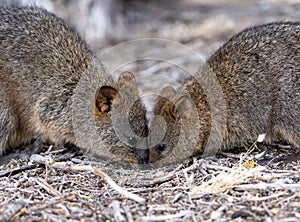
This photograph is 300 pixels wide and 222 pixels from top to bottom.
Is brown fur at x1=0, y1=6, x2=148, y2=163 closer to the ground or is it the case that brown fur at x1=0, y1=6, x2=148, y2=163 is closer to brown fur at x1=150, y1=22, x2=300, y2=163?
the ground

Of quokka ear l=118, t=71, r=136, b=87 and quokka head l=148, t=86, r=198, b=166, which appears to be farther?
quokka ear l=118, t=71, r=136, b=87

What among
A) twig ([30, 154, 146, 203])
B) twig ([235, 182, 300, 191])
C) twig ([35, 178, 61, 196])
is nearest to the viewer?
twig ([30, 154, 146, 203])

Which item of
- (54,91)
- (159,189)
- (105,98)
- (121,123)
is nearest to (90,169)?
(159,189)

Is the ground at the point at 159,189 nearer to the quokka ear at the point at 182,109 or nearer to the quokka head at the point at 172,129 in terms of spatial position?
the quokka head at the point at 172,129

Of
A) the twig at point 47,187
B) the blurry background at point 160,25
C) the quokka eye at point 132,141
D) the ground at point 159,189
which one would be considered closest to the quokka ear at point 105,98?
the quokka eye at point 132,141

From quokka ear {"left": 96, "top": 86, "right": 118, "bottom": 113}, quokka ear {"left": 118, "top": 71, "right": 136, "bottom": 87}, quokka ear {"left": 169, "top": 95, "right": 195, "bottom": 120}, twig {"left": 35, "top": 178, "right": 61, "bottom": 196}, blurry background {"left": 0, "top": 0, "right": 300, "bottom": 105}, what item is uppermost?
blurry background {"left": 0, "top": 0, "right": 300, "bottom": 105}

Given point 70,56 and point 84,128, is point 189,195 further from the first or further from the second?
point 70,56

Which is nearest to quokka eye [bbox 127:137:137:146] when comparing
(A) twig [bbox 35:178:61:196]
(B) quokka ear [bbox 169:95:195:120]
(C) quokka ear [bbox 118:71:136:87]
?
(B) quokka ear [bbox 169:95:195:120]
